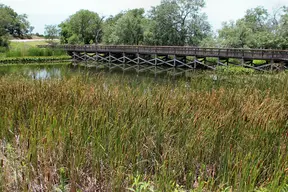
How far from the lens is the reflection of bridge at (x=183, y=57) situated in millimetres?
21766

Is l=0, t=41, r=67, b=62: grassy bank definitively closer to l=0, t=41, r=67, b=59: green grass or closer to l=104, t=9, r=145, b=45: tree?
l=0, t=41, r=67, b=59: green grass

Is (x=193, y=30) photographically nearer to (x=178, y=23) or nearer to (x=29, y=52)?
(x=178, y=23)

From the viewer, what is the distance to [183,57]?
3061 centimetres

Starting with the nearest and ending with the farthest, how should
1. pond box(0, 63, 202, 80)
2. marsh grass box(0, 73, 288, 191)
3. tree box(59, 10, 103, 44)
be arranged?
marsh grass box(0, 73, 288, 191) → pond box(0, 63, 202, 80) → tree box(59, 10, 103, 44)

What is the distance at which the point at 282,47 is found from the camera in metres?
30.6

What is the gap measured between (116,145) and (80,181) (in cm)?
56

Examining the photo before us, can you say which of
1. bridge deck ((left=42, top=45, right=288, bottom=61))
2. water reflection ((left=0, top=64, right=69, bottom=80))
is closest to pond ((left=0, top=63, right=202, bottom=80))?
water reflection ((left=0, top=64, right=69, bottom=80))

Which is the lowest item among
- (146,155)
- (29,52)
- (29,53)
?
(146,155)

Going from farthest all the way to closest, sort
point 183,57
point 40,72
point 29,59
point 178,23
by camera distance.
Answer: point 178,23
point 29,59
point 183,57
point 40,72

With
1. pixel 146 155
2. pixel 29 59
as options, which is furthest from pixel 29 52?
pixel 146 155

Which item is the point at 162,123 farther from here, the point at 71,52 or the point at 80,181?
the point at 71,52

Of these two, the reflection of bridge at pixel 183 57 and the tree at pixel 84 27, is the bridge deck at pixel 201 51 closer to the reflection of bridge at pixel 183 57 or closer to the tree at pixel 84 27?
the reflection of bridge at pixel 183 57

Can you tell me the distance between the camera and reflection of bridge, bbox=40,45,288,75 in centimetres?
2177

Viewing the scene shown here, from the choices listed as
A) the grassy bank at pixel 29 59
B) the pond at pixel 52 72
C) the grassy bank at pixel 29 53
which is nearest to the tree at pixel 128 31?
the grassy bank at pixel 29 53
